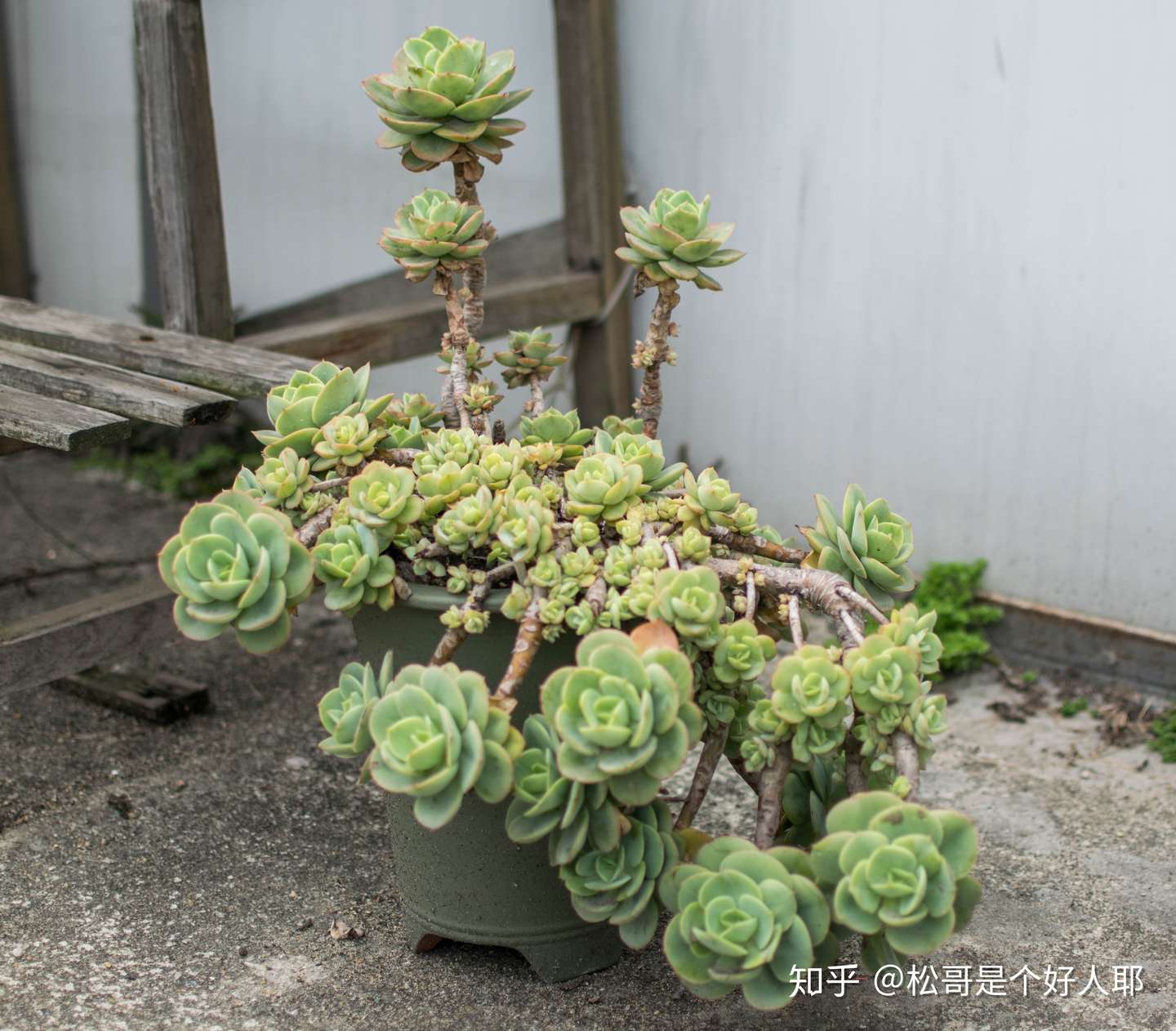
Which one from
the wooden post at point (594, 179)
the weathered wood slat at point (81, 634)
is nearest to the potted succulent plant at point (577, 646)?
the weathered wood slat at point (81, 634)

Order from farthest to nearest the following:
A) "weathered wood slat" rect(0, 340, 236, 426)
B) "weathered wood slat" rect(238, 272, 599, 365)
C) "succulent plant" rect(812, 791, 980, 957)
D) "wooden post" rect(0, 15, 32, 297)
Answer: "wooden post" rect(0, 15, 32, 297)
"weathered wood slat" rect(238, 272, 599, 365)
"weathered wood slat" rect(0, 340, 236, 426)
"succulent plant" rect(812, 791, 980, 957)

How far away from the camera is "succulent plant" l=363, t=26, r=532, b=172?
1.76 metres

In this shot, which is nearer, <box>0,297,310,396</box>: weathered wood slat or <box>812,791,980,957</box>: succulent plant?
<box>812,791,980,957</box>: succulent plant

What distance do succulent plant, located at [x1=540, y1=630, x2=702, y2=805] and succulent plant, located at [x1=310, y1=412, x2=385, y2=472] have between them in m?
0.49

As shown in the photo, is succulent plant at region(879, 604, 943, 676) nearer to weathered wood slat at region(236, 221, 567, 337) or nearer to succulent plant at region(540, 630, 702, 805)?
succulent plant at region(540, 630, 702, 805)

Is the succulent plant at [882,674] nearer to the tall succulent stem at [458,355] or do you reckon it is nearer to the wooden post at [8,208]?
the tall succulent stem at [458,355]

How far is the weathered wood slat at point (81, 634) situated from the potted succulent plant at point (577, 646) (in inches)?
31.0

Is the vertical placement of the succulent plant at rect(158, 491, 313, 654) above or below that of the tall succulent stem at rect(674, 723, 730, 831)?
above

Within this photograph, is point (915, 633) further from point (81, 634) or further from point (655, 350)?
point (81, 634)

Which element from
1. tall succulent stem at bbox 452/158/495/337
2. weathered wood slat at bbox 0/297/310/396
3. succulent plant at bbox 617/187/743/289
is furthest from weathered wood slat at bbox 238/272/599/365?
succulent plant at bbox 617/187/743/289

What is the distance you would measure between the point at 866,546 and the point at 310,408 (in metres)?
0.78

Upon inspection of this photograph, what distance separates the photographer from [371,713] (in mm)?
1476

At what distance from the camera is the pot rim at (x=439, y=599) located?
5.56 ft

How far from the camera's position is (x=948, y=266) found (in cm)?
294
